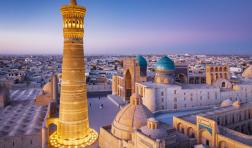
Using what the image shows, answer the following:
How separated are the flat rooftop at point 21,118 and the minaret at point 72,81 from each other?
3.79 meters

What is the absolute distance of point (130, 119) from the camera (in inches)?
633

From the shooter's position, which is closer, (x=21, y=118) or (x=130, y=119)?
(x=130, y=119)

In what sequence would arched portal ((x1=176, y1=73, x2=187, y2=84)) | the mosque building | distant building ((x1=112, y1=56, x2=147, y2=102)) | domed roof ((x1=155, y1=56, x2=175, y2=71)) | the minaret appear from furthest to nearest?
arched portal ((x1=176, y1=73, x2=187, y2=84)), distant building ((x1=112, y1=56, x2=147, y2=102)), domed roof ((x1=155, y1=56, x2=175, y2=71)), the mosque building, the minaret

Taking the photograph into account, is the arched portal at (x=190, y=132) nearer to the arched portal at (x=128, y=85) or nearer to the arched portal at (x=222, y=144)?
the arched portal at (x=222, y=144)

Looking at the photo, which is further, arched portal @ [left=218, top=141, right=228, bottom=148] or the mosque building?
arched portal @ [left=218, top=141, right=228, bottom=148]

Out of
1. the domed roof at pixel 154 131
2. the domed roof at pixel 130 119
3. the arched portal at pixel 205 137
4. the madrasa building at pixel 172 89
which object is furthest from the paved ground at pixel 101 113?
the arched portal at pixel 205 137

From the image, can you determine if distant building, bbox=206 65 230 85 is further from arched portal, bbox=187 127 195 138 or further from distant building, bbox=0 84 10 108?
distant building, bbox=0 84 10 108

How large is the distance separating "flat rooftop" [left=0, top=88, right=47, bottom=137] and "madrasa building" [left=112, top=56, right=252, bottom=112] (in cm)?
1173

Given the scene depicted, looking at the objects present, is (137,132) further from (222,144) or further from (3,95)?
(3,95)

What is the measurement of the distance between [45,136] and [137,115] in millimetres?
6087

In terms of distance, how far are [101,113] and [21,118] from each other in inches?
380

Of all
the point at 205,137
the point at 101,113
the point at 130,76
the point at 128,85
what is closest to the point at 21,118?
the point at 101,113

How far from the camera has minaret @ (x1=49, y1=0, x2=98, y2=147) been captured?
13.2m

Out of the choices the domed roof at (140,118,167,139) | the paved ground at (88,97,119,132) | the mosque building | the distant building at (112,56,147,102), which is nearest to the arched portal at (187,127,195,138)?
the mosque building
